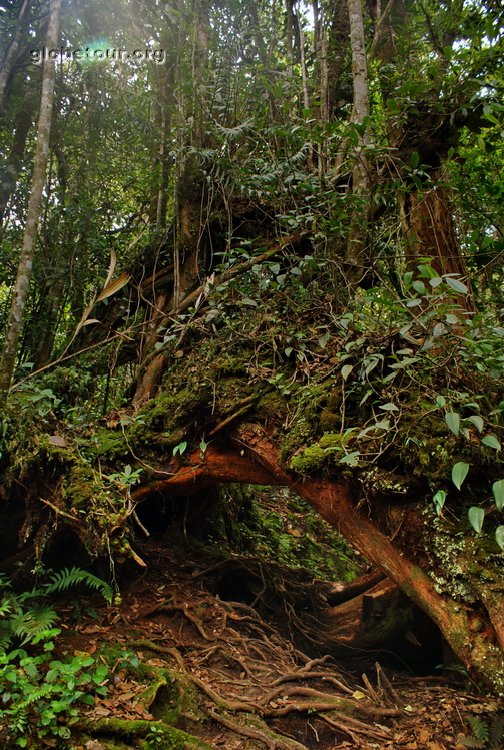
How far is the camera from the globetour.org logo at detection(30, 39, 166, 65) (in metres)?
6.02

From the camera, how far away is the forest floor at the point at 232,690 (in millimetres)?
3057

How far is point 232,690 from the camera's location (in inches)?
142

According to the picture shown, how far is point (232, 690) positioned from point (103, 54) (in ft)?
24.3

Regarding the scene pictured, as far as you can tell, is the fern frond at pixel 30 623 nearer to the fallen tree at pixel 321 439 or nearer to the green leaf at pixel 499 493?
the fallen tree at pixel 321 439

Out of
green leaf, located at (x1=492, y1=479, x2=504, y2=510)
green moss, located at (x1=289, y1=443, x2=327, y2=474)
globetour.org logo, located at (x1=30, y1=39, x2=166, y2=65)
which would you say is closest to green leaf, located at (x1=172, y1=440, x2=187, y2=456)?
green moss, located at (x1=289, y1=443, x2=327, y2=474)

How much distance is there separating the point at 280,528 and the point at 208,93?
5.97 m

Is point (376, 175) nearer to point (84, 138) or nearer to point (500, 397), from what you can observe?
point (500, 397)

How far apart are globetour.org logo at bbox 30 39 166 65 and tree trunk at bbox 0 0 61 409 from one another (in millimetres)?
1775

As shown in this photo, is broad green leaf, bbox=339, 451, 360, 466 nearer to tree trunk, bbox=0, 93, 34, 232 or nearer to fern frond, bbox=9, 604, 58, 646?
fern frond, bbox=9, 604, 58, 646

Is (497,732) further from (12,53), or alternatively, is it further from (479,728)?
(12,53)

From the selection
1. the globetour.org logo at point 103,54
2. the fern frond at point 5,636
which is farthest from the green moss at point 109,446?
the globetour.org logo at point 103,54

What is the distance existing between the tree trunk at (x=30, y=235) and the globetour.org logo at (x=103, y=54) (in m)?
1.77

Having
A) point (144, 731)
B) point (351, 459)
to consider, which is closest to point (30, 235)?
point (351, 459)

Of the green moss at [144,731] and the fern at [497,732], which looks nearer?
the green moss at [144,731]
